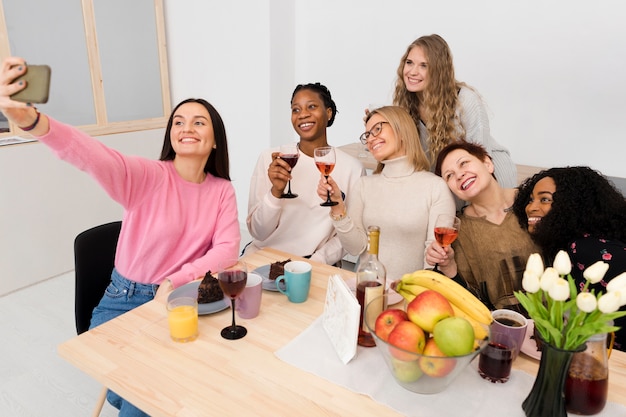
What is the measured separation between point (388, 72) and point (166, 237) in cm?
232

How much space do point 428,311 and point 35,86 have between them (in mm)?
1011

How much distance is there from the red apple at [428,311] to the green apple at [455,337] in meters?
0.04

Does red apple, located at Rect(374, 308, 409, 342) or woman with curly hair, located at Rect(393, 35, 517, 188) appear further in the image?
woman with curly hair, located at Rect(393, 35, 517, 188)

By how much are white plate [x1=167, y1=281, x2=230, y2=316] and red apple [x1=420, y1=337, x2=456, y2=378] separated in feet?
1.94

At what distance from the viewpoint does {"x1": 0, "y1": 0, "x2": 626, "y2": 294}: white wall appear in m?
2.74

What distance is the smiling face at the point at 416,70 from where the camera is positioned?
2.14 meters

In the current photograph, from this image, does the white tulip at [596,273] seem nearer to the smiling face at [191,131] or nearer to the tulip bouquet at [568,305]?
the tulip bouquet at [568,305]

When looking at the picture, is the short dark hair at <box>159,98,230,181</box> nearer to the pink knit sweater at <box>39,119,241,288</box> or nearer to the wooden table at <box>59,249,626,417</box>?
the pink knit sweater at <box>39,119,241,288</box>

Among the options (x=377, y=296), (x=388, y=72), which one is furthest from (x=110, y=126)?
(x=377, y=296)

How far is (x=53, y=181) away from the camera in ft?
10.4

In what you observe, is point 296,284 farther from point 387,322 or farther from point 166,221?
point 166,221

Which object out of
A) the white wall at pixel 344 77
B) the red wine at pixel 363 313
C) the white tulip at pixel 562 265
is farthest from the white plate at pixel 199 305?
the white wall at pixel 344 77

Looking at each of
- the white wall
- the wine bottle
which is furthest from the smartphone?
the white wall

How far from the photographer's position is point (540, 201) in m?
1.52
